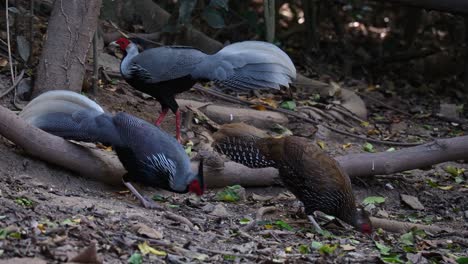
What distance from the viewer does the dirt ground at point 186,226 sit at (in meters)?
4.41

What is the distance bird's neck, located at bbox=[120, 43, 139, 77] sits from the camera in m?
7.12

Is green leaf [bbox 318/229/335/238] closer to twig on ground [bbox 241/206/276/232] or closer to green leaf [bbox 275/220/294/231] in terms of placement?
green leaf [bbox 275/220/294/231]

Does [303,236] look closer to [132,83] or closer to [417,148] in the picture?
[417,148]

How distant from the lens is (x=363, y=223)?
18.4ft

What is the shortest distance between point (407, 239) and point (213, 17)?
153 inches

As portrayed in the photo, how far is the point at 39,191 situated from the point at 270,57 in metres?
2.15

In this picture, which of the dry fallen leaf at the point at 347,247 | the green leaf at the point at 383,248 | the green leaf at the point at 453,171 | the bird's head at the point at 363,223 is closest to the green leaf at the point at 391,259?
the green leaf at the point at 383,248

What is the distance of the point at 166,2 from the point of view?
1002cm

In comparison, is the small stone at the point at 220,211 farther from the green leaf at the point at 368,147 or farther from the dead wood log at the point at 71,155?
the green leaf at the point at 368,147

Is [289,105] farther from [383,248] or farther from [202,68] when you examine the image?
[383,248]

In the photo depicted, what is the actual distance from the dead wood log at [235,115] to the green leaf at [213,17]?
108cm

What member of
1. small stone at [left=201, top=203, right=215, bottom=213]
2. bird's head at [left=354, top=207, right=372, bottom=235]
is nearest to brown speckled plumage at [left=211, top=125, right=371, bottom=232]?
bird's head at [left=354, top=207, right=372, bottom=235]

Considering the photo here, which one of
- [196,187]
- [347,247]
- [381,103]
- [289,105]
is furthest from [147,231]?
[381,103]

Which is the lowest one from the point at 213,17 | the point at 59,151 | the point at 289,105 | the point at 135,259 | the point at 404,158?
the point at 289,105
